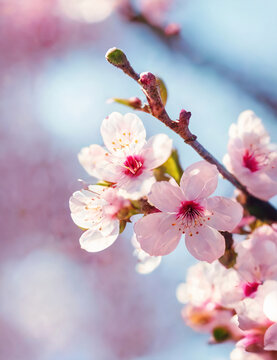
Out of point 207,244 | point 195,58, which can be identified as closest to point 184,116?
point 207,244

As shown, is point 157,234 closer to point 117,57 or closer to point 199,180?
point 199,180

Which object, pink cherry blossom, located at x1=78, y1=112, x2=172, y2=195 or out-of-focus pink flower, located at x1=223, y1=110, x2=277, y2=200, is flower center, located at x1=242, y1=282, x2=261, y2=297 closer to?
out-of-focus pink flower, located at x1=223, y1=110, x2=277, y2=200

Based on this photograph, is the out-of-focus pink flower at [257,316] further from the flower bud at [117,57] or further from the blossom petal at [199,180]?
the flower bud at [117,57]

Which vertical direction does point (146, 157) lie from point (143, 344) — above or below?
above

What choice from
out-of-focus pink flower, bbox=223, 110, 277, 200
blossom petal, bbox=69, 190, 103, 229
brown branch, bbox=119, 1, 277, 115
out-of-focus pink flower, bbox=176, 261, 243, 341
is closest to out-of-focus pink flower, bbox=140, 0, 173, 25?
brown branch, bbox=119, 1, 277, 115

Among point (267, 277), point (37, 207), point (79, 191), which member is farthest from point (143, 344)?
point (79, 191)

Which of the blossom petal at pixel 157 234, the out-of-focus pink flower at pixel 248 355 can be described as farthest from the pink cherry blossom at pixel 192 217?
the out-of-focus pink flower at pixel 248 355

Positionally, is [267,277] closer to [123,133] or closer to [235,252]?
[235,252]
